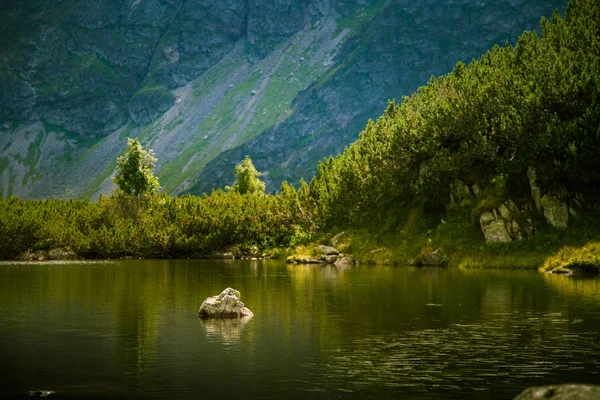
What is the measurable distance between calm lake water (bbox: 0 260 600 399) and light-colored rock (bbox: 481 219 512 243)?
101 ft

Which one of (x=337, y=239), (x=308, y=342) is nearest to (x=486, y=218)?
(x=337, y=239)

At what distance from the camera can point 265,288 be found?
226ft

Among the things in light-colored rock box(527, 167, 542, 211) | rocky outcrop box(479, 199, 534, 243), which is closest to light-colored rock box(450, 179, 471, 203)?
rocky outcrop box(479, 199, 534, 243)

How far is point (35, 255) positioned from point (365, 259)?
6907 cm

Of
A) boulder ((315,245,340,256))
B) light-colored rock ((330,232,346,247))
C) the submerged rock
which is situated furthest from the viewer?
light-colored rock ((330,232,346,247))

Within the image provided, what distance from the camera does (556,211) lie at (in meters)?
96.3

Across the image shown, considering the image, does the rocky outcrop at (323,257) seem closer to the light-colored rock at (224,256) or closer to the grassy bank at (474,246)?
the grassy bank at (474,246)

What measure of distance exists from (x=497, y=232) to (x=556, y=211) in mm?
7764

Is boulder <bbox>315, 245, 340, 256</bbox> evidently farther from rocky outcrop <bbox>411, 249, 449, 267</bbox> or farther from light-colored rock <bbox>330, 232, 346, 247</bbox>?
rocky outcrop <bbox>411, 249, 449, 267</bbox>

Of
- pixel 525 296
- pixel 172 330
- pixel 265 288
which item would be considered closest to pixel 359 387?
pixel 172 330

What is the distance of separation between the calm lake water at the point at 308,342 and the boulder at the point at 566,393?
367 inches

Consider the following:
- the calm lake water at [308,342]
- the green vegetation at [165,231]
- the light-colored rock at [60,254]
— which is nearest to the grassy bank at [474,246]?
the calm lake water at [308,342]

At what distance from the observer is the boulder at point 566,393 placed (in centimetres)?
1559

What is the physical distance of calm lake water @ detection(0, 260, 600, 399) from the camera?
27.4m
